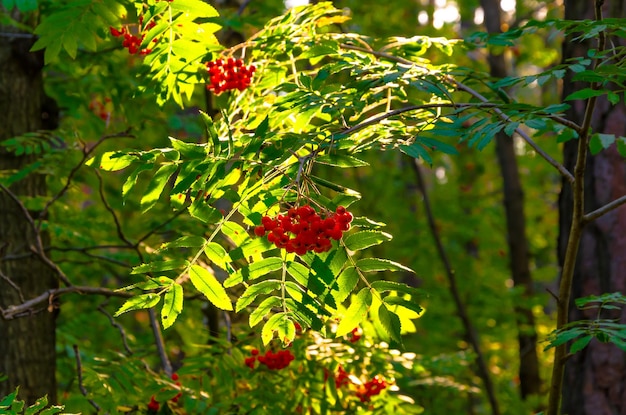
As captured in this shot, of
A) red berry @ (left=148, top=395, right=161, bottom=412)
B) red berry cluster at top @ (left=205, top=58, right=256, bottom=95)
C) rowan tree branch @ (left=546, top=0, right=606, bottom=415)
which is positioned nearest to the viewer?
rowan tree branch @ (left=546, top=0, right=606, bottom=415)

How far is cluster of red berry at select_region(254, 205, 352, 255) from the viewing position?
187 centimetres

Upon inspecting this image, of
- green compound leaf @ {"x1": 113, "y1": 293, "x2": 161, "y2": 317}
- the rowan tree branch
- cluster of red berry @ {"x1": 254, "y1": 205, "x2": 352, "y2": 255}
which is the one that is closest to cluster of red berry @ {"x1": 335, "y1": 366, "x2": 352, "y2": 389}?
the rowan tree branch

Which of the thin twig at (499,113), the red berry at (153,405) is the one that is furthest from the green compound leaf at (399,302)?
the red berry at (153,405)

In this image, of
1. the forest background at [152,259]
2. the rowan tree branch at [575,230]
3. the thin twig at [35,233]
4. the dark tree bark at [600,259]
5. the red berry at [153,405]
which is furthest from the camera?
the dark tree bark at [600,259]

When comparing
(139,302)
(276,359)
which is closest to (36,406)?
(139,302)

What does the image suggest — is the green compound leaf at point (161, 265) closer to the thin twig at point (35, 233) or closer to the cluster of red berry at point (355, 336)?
the cluster of red berry at point (355, 336)

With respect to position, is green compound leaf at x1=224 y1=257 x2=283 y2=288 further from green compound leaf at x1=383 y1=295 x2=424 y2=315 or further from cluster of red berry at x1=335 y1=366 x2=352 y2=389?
cluster of red berry at x1=335 y1=366 x2=352 y2=389

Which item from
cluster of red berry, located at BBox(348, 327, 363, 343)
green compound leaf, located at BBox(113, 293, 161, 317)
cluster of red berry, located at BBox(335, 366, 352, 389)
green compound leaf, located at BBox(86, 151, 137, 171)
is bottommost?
cluster of red berry, located at BBox(335, 366, 352, 389)

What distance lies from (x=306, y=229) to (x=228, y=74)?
3.81 feet

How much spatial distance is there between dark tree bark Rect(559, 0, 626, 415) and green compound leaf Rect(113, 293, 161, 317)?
2.60 metres

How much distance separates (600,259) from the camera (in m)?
3.97

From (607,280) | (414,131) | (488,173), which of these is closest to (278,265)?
(414,131)

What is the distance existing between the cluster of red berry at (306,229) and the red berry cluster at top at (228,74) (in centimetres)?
103

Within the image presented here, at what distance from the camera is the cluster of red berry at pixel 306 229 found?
6.15 ft
